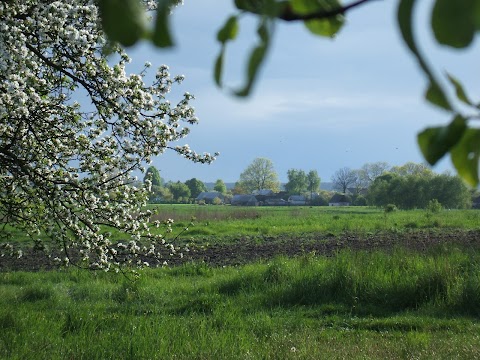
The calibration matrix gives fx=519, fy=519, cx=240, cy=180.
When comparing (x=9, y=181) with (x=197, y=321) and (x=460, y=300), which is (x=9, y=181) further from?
(x=460, y=300)

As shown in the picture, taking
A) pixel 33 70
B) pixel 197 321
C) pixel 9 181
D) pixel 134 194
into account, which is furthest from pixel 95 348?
pixel 33 70

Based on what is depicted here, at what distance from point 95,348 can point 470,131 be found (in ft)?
17.3

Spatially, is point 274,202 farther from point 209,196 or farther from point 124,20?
point 124,20

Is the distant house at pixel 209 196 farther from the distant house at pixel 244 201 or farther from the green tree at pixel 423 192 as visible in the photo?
the green tree at pixel 423 192

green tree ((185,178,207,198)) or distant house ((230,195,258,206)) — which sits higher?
green tree ((185,178,207,198))

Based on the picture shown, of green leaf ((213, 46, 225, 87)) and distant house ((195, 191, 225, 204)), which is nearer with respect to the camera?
green leaf ((213, 46, 225, 87))

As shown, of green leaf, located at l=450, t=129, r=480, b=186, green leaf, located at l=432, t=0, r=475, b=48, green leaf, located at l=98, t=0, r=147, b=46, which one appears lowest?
green leaf, located at l=450, t=129, r=480, b=186

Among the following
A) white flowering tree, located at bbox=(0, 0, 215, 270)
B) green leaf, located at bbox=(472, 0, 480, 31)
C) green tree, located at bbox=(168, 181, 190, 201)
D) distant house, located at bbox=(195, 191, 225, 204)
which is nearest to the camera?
green leaf, located at bbox=(472, 0, 480, 31)

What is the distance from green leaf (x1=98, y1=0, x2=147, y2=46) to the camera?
422 mm

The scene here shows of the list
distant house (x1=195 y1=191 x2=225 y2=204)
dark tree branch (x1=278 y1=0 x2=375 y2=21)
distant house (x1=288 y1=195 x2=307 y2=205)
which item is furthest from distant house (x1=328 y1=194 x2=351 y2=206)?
dark tree branch (x1=278 y1=0 x2=375 y2=21)

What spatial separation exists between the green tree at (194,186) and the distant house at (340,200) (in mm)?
29470

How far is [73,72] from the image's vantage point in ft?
19.0

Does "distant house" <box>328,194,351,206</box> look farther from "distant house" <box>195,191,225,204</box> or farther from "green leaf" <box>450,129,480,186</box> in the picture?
"green leaf" <box>450,129,480,186</box>

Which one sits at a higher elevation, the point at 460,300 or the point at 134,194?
the point at 134,194
